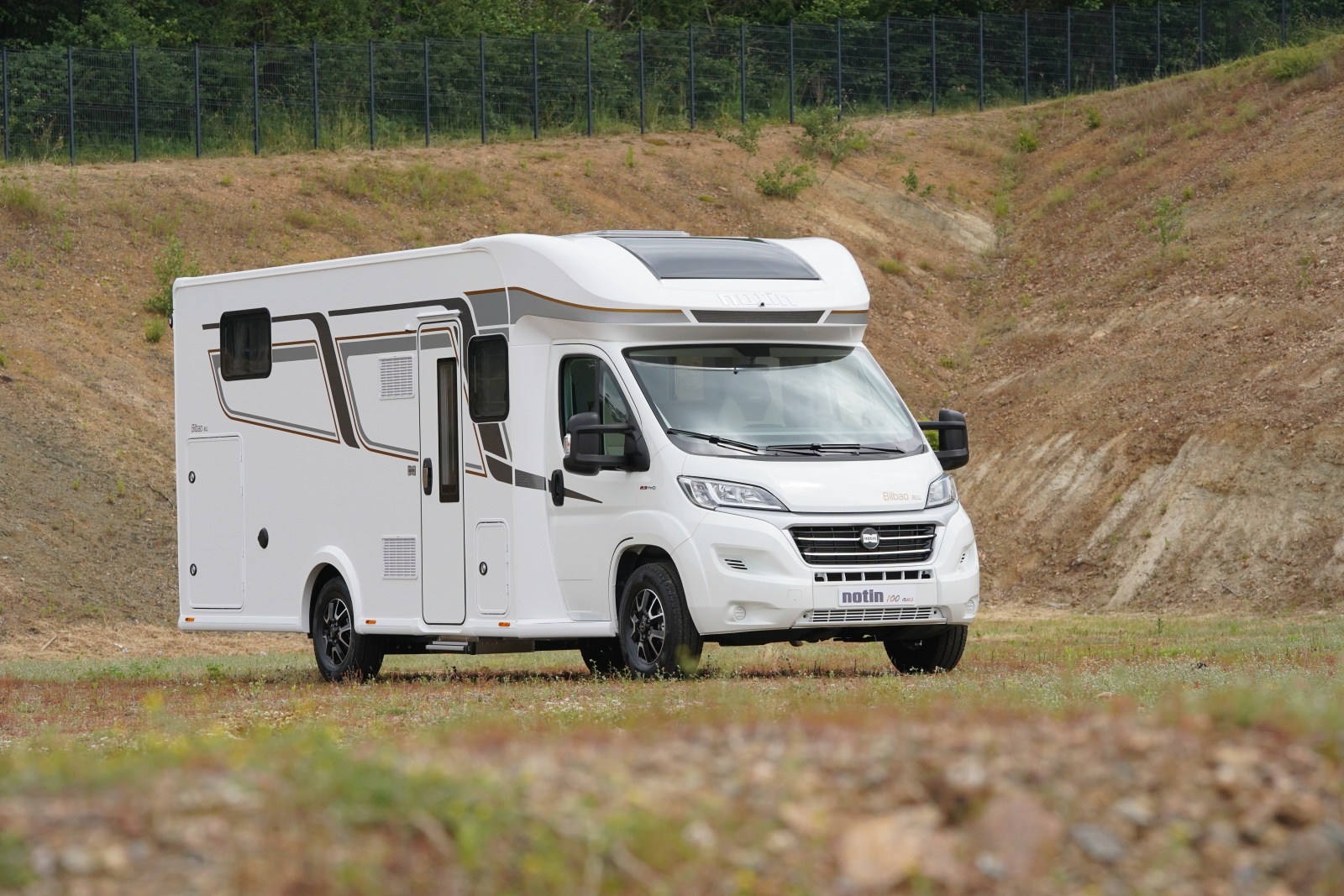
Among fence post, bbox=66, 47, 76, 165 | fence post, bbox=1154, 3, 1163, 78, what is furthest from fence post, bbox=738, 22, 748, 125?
fence post, bbox=66, 47, 76, 165

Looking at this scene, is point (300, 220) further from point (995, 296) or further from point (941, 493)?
point (941, 493)

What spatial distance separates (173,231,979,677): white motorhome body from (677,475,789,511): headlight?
2 cm

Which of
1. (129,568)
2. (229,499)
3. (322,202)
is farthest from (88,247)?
(229,499)

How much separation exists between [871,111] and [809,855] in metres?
43.8

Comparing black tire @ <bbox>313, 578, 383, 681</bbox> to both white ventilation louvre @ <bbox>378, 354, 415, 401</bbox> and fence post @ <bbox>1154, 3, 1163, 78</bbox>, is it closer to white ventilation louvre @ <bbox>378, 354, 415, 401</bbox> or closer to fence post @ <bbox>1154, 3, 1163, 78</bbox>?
white ventilation louvre @ <bbox>378, 354, 415, 401</bbox>

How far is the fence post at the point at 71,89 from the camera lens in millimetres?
38594

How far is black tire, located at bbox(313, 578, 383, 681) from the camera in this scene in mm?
15523

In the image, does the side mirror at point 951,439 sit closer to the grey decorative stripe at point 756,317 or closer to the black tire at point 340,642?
the grey decorative stripe at point 756,317

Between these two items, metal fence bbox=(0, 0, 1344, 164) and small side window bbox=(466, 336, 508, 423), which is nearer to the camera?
small side window bbox=(466, 336, 508, 423)

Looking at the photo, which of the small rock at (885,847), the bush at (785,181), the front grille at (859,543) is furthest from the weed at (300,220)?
the small rock at (885,847)

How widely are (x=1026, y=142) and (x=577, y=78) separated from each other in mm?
11298

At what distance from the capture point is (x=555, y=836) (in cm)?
518

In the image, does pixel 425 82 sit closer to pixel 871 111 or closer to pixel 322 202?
pixel 322 202

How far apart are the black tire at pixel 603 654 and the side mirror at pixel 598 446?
2.54m
